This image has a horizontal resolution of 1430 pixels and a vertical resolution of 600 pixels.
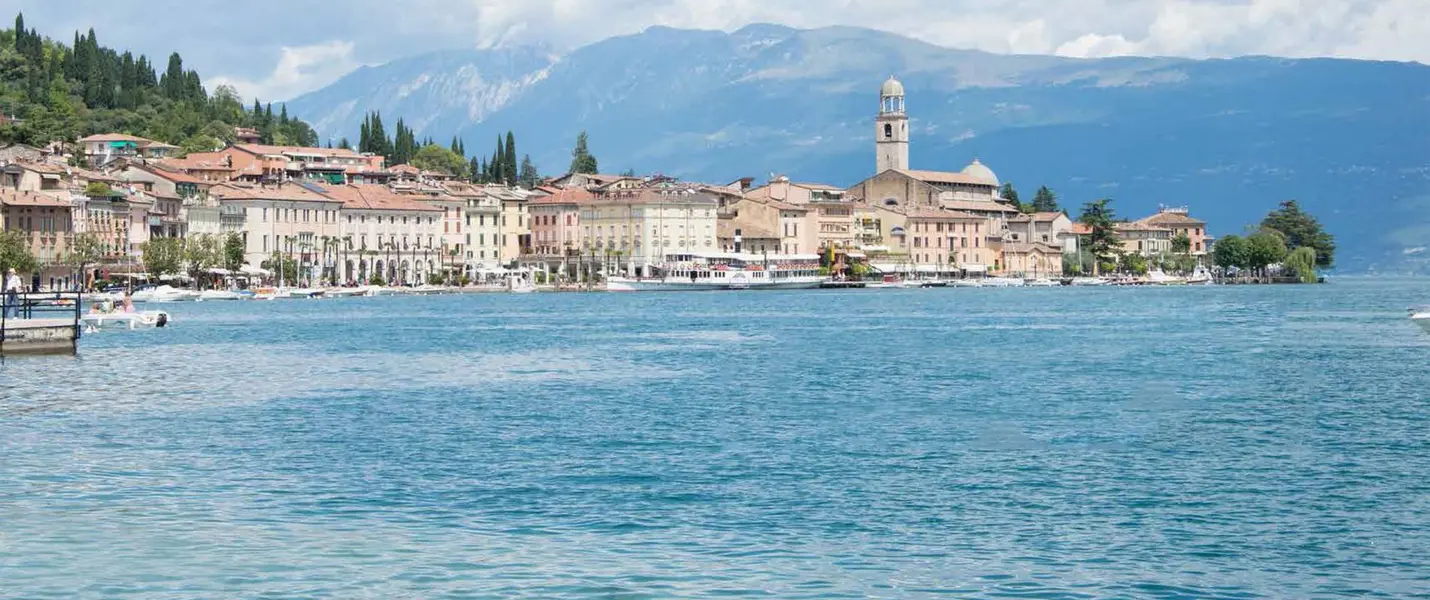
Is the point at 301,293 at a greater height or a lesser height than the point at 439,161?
lesser

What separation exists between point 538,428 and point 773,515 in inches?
332

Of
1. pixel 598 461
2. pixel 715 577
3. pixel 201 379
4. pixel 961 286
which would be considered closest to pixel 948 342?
pixel 201 379

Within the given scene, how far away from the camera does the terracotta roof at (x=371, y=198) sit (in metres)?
114

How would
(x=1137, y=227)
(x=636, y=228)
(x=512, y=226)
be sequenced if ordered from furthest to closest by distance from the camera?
(x=1137, y=227), (x=512, y=226), (x=636, y=228)

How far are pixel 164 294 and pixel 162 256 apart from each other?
22.6 feet

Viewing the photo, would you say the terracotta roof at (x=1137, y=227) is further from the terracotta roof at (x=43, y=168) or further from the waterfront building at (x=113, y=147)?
the terracotta roof at (x=43, y=168)

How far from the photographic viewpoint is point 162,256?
309ft

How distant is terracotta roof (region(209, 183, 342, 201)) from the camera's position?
4240 inches

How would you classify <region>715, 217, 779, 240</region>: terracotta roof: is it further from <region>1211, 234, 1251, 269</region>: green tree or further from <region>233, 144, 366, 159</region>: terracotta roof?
<region>1211, 234, 1251, 269</region>: green tree

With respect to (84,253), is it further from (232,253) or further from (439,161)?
(439,161)

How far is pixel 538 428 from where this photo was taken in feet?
83.5

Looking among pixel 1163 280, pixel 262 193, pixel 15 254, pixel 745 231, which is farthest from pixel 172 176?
pixel 1163 280

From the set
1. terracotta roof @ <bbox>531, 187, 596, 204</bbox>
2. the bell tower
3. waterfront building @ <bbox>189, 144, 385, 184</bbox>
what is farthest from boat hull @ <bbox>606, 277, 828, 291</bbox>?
the bell tower

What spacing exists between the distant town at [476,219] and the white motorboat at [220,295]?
4904 mm
